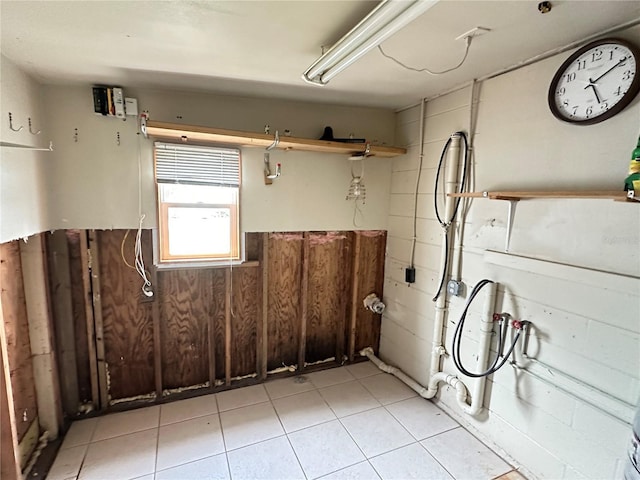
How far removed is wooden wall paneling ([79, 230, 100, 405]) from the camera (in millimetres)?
2277

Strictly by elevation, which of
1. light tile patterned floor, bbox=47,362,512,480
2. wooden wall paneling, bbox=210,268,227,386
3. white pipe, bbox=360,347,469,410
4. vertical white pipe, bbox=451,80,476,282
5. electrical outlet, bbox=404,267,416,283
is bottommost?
light tile patterned floor, bbox=47,362,512,480

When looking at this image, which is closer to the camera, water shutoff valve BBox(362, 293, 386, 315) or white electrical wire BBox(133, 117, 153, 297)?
white electrical wire BBox(133, 117, 153, 297)

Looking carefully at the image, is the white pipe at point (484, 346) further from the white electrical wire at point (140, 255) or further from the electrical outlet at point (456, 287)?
the white electrical wire at point (140, 255)

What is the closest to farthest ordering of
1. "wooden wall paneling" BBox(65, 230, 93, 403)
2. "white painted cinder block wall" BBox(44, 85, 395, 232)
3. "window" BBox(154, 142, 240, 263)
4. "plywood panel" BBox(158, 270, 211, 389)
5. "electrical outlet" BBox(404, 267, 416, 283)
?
"white painted cinder block wall" BBox(44, 85, 395, 232) → "wooden wall paneling" BBox(65, 230, 93, 403) → "window" BBox(154, 142, 240, 263) → "plywood panel" BBox(158, 270, 211, 389) → "electrical outlet" BBox(404, 267, 416, 283)

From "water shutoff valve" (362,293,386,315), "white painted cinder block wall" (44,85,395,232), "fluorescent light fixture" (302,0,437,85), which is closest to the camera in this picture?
"fluorescent light fixture" (302,0,437,85)

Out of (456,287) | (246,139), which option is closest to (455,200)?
(456,287)

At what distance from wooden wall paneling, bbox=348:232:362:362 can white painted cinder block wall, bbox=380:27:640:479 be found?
80 centimetres

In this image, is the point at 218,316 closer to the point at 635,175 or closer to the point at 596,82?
the point at 635,175

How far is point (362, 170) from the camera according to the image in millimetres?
2924

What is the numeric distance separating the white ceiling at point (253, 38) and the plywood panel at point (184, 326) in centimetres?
147

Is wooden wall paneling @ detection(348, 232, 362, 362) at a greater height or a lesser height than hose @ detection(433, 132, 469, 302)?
lesser

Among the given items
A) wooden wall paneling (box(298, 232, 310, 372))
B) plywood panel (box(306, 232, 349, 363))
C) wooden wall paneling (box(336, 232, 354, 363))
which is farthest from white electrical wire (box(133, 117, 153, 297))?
wooden wall paneling (box(336, 232, 354, 363))

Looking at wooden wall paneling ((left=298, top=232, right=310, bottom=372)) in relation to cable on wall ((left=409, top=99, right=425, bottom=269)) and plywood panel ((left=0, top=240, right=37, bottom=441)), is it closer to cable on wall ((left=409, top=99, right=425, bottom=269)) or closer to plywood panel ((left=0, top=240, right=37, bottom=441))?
cable on wall ((left=409, top=99, right=425, bottom=269))

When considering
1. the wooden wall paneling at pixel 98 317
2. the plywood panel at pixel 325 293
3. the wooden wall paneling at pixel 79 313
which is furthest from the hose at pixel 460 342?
the wooden wall paneling at pixel 79 313
